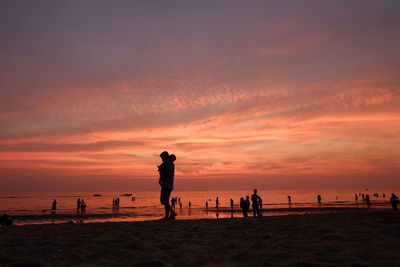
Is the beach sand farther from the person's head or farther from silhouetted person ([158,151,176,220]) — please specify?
the person's head

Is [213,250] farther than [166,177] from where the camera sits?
No

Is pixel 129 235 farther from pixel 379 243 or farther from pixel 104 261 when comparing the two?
pixel 379 243

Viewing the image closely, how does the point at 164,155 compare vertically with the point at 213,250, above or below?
above

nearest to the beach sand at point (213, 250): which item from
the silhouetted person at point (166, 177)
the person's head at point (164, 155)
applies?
the silhouetted person at point (166, 177)

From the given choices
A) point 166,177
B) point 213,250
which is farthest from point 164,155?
point 213,250

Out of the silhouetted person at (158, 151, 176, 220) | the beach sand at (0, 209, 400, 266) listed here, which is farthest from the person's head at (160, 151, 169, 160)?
the beach sand at (0, 209, 400, 266)

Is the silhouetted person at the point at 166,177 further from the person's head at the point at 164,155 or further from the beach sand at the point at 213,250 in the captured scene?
Result: the beach sand at the point at 213,250

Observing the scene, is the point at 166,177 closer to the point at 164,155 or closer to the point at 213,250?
the point at 164,155

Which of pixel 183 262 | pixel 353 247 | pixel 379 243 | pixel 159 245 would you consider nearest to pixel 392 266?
pixel 353 247

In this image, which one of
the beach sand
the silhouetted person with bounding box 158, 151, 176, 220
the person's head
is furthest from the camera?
the person's head

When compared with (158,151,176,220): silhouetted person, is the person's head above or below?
above

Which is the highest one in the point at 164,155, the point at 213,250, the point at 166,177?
the point at 164,155

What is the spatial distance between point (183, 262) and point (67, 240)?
3478 millimetres

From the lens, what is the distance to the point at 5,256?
4.85 metres
